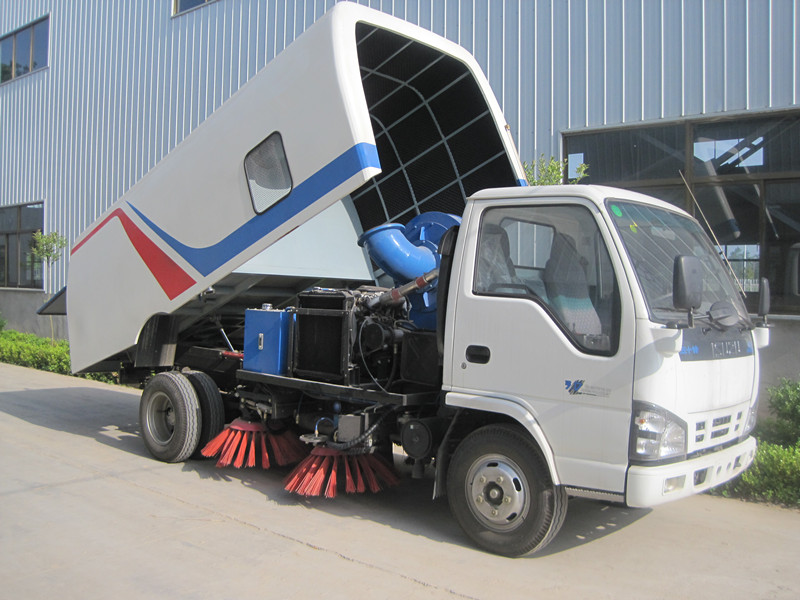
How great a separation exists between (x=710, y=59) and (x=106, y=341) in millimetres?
7511

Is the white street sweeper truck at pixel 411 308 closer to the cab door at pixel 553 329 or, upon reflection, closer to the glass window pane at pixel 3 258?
the cab door at pixel 553 329

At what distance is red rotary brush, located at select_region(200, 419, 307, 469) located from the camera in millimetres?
6281

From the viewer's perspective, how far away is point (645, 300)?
159 inches

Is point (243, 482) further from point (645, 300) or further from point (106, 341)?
point (645, 300)

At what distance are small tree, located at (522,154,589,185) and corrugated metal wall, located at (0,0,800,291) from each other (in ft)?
0.91

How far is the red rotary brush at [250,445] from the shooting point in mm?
6281

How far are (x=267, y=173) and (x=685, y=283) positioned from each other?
336 cm

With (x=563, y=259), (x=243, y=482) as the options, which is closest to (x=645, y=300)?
(x=563, y=259)

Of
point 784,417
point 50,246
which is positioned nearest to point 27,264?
point 50,246

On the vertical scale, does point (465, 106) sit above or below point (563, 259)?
above

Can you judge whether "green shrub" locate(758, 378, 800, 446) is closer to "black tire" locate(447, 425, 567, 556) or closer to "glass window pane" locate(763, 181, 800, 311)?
"glass window pane" locate(763, 181, 800, 311)

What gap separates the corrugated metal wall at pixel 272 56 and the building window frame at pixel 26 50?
27 cm

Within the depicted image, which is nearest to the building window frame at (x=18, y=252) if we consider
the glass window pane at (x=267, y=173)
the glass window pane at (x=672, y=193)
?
the glass window pane at (x=267, y=173)

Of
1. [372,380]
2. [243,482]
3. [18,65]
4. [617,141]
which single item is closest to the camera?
[372,380]
